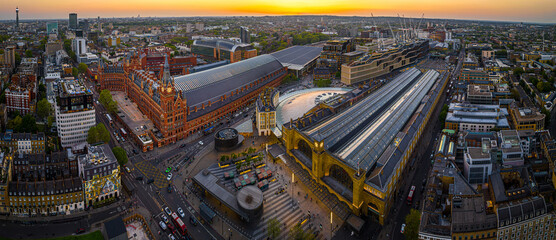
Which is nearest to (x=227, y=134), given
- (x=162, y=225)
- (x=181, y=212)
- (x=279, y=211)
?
(x=181, y=212)

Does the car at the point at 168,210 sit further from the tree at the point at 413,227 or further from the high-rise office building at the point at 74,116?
the high-rise office building at the point at 74,116

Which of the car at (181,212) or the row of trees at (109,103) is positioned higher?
the row of trees at (109,103)

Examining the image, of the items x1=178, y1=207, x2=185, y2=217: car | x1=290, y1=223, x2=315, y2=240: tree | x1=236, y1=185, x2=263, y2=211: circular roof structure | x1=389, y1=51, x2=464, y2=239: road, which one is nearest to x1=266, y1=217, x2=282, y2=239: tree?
x1=290, y1=223, x2=315, y2=240: tree

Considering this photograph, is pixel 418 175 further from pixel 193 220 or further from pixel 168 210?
pixel 168 210

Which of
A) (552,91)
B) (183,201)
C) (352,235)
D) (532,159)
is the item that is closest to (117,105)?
(183,201)

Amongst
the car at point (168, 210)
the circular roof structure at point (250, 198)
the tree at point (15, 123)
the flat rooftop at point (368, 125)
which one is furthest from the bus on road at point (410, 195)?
the tree at point (15, 123)

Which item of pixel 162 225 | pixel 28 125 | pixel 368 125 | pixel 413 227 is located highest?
pixel 368 125
